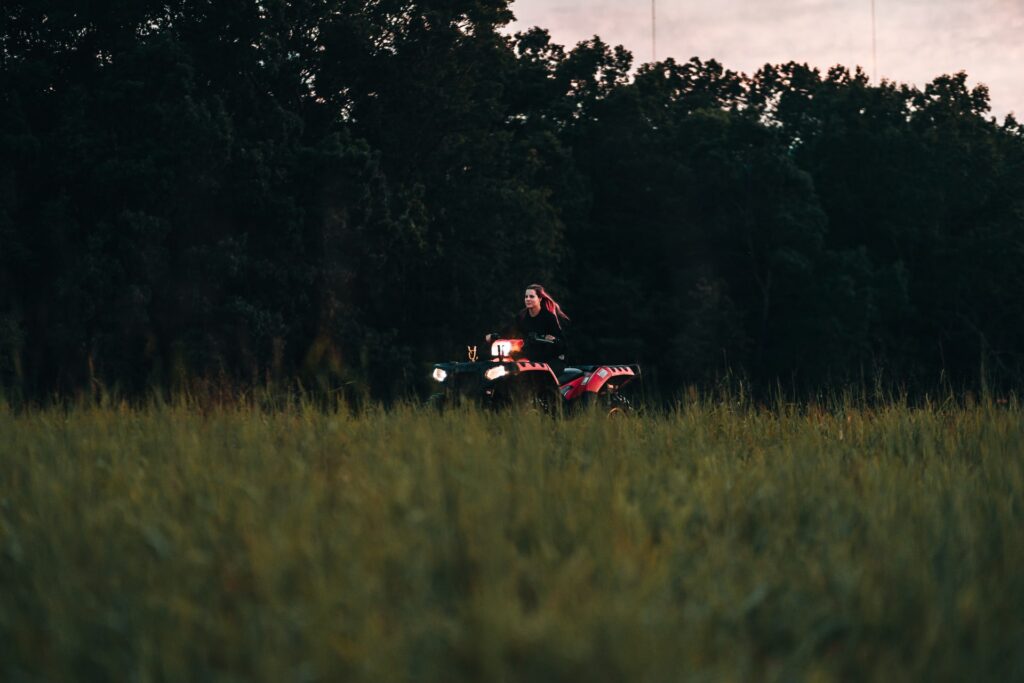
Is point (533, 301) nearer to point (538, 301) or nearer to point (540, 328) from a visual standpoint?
point (538, 301)

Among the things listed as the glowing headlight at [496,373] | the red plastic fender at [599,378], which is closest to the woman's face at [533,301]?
the red plastic fender at [599,378]

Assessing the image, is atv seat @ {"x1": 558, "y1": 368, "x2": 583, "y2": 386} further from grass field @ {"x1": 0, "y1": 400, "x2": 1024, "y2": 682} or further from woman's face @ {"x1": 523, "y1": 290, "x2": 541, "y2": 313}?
grass field @ {"x1": 0, "y1": 400, "x2": 1024, "y2": 682}

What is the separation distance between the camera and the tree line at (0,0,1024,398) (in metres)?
27.8

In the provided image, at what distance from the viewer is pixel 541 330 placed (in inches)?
477

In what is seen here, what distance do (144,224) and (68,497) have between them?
23.8 meters

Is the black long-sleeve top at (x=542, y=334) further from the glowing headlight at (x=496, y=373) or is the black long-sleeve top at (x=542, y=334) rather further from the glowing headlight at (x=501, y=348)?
the glowing headlight at (x=496, y=373)

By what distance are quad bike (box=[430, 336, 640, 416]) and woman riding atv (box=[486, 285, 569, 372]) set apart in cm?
3

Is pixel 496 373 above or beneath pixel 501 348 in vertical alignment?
beneath

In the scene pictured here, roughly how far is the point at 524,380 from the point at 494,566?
283 inches

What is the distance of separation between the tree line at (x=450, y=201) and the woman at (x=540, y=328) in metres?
3.10

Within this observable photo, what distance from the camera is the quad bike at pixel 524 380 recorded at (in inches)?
422

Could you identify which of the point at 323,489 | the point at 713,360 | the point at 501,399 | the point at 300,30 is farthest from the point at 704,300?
the point at 323,489

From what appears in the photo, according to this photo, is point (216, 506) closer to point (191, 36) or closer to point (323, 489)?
point (323, 489)

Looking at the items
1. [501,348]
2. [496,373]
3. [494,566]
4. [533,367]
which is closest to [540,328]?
[501,348]
